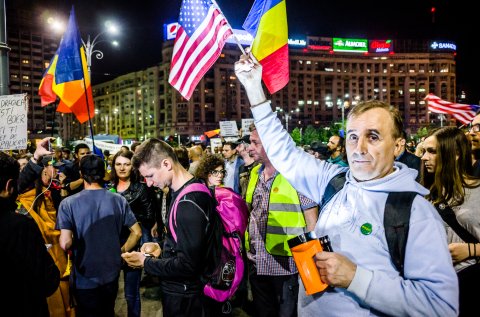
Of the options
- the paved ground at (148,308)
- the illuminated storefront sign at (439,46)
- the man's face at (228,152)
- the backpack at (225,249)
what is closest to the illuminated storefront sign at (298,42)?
the illuminated storefront sign at (439,46)

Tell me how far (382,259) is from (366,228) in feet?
0.57

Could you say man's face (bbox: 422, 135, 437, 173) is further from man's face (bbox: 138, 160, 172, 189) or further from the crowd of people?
man's face (bbox: 138, 160, 172, 189)

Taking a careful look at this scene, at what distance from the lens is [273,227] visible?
443 centimetres

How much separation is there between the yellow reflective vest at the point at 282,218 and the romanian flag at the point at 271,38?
1.31 meters

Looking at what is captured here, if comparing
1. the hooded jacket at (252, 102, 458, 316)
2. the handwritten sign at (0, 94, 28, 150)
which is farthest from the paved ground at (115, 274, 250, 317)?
the hooded jacket at (252, 102, 458, 316)

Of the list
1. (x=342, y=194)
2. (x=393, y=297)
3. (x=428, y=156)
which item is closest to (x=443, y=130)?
(x=428, y=156)

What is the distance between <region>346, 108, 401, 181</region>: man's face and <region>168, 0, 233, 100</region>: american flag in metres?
3.14

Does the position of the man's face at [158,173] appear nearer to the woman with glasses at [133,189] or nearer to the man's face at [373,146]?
the man's face at [373,146]

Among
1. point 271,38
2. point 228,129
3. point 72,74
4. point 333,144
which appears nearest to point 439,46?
point 228,129

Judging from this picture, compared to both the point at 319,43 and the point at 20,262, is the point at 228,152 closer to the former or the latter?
the point at 20,262

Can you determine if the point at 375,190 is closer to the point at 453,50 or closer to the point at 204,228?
the point at 204,228

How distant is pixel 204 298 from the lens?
328cm

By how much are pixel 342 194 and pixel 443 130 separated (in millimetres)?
2540

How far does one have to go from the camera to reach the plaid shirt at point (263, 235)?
171 inches
